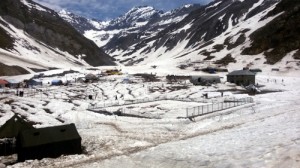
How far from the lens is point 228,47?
18362cm

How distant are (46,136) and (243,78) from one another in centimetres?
7559

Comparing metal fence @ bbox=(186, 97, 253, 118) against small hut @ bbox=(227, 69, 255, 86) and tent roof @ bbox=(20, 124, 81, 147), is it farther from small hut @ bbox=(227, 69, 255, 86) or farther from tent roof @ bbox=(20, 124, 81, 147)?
small hut @ bbox=(227, 69, 255, 86)

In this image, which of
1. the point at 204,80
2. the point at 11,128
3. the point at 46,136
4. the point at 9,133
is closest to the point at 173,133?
the point at 46,136

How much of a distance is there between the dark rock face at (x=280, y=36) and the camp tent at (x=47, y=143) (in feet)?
384

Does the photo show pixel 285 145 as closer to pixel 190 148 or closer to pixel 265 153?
pixel 265 153

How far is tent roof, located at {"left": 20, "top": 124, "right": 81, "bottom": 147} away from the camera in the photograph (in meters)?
33.9

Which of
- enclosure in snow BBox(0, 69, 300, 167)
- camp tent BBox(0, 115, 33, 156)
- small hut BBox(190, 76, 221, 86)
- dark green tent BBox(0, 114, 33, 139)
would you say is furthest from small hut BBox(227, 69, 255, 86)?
dark green tent BBox(0, 114, 33, 139)

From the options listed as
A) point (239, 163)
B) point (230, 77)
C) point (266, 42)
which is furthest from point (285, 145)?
point (266, 42)

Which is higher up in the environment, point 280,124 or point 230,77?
point 230,77

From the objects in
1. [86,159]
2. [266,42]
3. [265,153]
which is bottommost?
[86,159]

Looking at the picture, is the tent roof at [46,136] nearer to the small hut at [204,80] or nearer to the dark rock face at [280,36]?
the small hut at [204,80]

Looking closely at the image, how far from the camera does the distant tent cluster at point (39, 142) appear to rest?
3344 centimetres

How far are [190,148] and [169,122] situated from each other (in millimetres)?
15619

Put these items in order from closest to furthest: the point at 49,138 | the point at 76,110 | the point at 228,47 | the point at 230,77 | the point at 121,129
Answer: the point at 49,138
the point at 121,129
the point at 76,110
the point at 230,77
the point at 228,47
